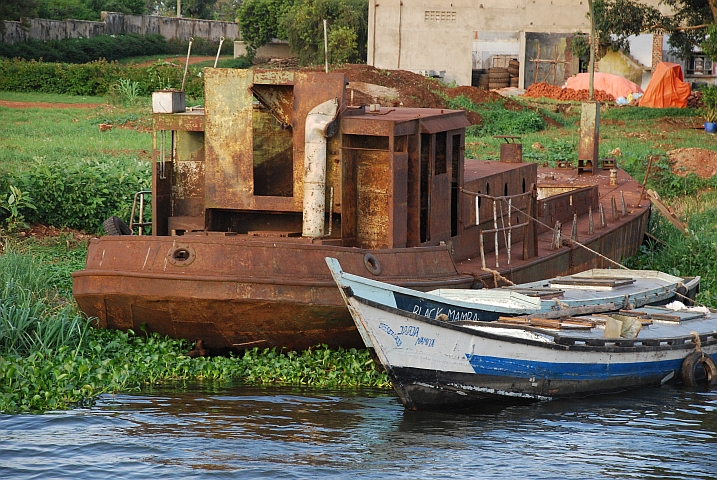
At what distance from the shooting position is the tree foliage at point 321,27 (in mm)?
48562

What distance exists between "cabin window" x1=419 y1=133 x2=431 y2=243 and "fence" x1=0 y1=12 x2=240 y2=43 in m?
39.2

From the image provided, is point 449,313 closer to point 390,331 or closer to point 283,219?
point 390,331

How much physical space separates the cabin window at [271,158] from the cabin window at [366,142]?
34.1 inches

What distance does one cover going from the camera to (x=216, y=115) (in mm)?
11547

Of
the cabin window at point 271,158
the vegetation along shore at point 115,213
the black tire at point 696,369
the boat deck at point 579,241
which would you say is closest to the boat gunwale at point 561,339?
the black tire at point 696,369

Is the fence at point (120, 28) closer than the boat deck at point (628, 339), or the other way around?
the boat deck at point (628, 339)

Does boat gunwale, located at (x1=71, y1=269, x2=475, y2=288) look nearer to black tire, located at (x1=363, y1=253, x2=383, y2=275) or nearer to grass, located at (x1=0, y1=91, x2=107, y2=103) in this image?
black tire, located at (x1=363, y1=253, x2=383, y2=275)

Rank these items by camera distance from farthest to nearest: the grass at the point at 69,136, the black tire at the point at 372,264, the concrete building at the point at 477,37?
the concrete building at the point at 477,37
the grass at the point at 69,136
the black tire at the point at 372,264

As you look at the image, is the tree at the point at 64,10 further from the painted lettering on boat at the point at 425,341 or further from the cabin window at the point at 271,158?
the painted lettering on boat at the point at 425,341

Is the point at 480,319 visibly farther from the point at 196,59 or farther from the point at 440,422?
the point at 196,59

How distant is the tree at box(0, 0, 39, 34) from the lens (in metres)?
43.9

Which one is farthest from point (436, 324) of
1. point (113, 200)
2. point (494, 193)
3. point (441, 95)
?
point (441, 95)

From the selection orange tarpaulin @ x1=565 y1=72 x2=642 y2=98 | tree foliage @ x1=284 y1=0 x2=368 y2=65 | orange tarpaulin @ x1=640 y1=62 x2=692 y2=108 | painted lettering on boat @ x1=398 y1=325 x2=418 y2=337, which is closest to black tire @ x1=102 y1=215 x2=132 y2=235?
painted lettering on boat @ x1=398 y1=325 x2=418 y2=337

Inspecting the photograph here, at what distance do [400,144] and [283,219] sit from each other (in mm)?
1657
